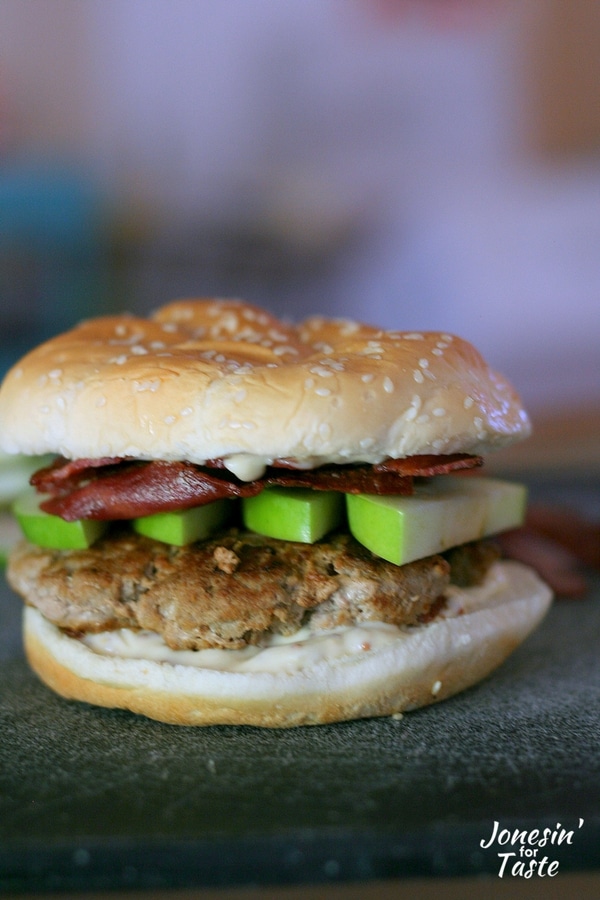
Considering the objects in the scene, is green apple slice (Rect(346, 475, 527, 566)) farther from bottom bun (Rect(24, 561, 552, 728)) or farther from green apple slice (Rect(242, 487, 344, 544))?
bottom bun (Rect(24, 561, 552, 728))

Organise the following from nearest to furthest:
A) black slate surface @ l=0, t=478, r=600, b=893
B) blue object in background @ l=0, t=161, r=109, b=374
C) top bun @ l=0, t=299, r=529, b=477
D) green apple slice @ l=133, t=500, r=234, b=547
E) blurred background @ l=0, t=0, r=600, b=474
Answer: black slate surface @ l=0, t=478, r=600, b=893 < top bun @ l=0, t=299, r=529, b=477 < green apple slice @ l=133, t=500, r=234, b=547 < blue object in background @ l=0, t=161, r=109, b=374 < blurred background @ l=0, t=0, r=600, b=474

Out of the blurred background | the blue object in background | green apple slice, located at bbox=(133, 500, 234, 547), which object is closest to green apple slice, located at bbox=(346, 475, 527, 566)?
green apple slice, located at bbox=(133, 500, 234, 547)

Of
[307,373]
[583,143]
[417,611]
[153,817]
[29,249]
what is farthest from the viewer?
[583,143]

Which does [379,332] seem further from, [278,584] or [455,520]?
[278,584]

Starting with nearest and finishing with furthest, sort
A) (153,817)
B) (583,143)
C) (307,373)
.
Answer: (153,817)
(307,373)
(583,143)

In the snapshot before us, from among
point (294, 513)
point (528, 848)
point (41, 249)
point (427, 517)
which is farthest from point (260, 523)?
point (41, 249)

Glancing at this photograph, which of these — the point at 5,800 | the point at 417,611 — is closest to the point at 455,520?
the point at 417,611

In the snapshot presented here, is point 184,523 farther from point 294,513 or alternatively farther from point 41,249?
point 41,249

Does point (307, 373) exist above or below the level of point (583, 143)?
below
